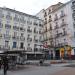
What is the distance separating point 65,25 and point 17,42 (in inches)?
672

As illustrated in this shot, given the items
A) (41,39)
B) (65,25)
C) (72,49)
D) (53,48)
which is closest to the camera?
(72,49)

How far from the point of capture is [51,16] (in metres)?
66.6

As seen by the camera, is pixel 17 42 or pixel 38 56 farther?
pixel 38 56

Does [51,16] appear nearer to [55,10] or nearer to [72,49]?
[55,10]

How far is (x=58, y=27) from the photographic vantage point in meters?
62.1

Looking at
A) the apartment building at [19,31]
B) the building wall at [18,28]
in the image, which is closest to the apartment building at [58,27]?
the apartment building at [19,31]

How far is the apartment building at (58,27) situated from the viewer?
5653cm

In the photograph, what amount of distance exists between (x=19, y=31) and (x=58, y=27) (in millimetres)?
13586

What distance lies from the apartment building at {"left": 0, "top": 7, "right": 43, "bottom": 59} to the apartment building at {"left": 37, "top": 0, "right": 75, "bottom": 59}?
3.90 meters

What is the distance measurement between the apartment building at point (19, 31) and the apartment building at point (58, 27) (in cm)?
390

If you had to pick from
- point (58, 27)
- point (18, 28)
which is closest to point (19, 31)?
point (18, 28)

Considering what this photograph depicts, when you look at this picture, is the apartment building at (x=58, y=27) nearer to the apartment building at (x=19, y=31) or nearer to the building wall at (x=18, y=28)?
the apartment building at (x=19, y=31)

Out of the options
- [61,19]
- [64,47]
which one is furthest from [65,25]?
[64,47]

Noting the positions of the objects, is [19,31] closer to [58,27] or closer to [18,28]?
[18,28]
